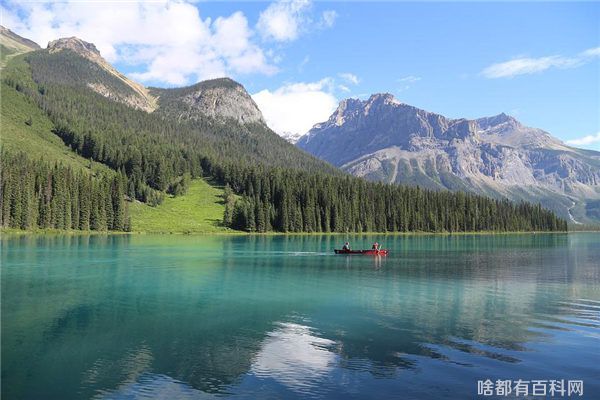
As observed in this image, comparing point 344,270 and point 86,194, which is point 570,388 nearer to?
point 344,270

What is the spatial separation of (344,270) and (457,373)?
1976 inches

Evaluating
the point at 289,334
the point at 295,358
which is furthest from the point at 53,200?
the point at 295,358

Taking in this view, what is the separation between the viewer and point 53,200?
576 ft

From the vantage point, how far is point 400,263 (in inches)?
3423

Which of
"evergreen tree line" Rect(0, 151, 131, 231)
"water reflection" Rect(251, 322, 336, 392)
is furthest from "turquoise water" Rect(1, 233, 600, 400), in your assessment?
"evergreen tree line" Rect(0, 151, 131, 231)

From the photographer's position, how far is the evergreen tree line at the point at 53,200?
539ft

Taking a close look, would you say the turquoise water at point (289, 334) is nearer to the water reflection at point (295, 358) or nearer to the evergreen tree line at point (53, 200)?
the water reflection at point (295, 358)

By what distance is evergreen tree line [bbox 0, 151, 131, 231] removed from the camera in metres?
164

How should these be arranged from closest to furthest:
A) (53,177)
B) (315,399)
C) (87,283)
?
(315,399), (87,283), (53,177)

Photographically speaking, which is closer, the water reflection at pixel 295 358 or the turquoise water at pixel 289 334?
the turquoise water at pixel 289 334

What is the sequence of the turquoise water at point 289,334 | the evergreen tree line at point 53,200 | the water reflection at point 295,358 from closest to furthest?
the turquoise water at point 289,334 < the water reflection at point 295,358 < the evergreen tree line at point 53,200

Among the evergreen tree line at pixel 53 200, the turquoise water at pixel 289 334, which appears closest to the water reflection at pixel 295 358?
the turquoise water at pixel 289 334

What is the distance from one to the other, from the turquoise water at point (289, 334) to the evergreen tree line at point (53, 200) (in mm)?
109306

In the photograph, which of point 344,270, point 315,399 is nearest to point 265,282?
point 344,270
